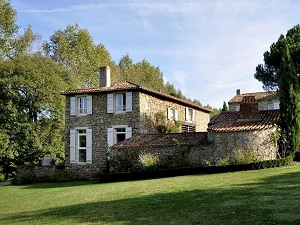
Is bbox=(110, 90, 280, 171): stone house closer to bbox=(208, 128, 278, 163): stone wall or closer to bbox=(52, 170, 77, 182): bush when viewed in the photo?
bbox=(208, 128, 278, 163): stone wall

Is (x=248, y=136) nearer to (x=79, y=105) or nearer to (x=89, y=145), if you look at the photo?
(x=89, y=145)

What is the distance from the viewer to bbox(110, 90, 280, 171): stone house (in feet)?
49.7

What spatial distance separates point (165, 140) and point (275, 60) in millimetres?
8190

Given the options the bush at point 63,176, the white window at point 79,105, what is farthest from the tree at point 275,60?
the bush at point 63,176

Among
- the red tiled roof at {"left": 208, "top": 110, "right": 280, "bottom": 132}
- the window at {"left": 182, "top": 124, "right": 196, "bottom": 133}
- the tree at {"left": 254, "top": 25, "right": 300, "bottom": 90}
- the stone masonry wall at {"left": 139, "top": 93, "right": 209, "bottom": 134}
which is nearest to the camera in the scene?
the red tiled roof at {"left": 208, "top": 110, "right": 280, "bottom": 132}

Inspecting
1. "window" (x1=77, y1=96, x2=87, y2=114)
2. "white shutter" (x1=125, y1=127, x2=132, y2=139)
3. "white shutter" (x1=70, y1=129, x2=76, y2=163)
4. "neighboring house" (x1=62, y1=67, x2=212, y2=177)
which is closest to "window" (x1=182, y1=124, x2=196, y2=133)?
"neighboring house" (x1=62, y1=67, x2=212, y2=177)

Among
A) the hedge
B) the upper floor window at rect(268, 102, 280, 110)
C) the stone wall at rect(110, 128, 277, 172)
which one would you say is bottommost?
the hedge

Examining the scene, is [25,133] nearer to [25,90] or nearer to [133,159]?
[25,90]

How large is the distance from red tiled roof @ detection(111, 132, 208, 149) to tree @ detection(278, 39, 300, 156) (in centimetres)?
382

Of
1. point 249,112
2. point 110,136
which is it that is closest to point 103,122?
point 110,136

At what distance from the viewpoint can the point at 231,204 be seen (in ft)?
25.6

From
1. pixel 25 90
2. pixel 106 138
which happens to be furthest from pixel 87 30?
pixel 106 138

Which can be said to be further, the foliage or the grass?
the foliage

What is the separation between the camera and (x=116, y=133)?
21.2 meters
